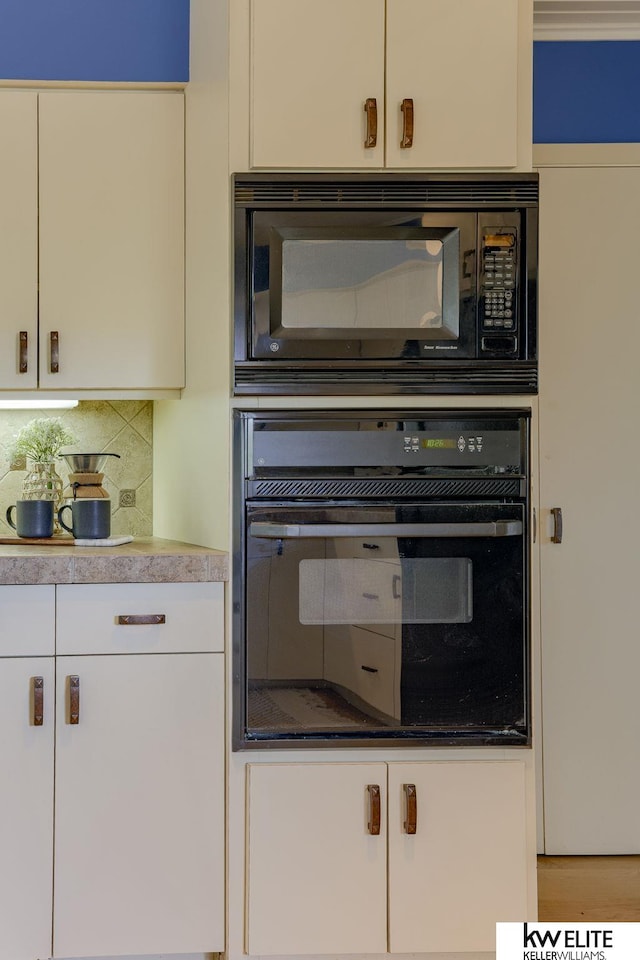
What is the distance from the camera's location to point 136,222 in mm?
2420

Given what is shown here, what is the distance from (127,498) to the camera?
2.76m

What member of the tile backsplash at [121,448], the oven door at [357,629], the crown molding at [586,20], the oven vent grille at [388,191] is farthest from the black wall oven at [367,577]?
the crown molding at [586,20]

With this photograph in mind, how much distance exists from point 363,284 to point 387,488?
1.55ft

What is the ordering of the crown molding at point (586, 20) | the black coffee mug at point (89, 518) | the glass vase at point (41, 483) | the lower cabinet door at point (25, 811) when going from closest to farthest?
the lower cabinet door at point (25, 811) < the black coffee mug at point (89, 518) < the glass vase at point (41, 483) < the crown molding at point (586, 20)

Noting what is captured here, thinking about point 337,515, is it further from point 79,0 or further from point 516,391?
point 79,0

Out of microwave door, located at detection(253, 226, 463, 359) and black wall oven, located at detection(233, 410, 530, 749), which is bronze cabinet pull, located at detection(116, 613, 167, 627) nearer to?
black wall oven, located at detection(233, 410, 530, 749)

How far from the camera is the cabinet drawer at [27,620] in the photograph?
199 centimetres

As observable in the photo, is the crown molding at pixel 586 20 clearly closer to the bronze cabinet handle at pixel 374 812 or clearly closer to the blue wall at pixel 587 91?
the blue wall at pixel 587 91

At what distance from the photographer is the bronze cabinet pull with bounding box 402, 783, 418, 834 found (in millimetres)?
1990

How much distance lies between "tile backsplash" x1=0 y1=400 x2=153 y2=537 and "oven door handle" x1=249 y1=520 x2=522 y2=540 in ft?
2.86

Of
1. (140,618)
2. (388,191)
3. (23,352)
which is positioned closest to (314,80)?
(388,191)

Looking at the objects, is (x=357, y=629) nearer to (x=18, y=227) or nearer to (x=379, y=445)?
(x=379, y=445)

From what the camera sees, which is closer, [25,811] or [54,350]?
[25,811]

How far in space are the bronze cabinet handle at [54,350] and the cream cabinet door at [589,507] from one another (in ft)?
4.79
